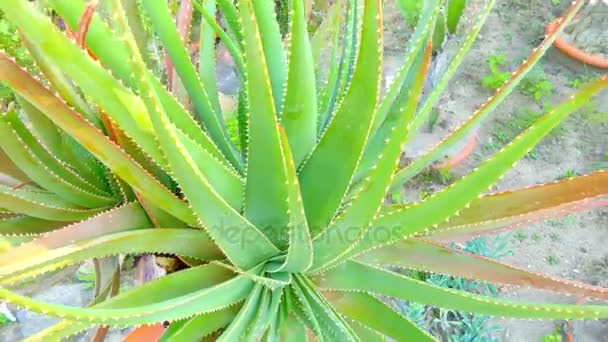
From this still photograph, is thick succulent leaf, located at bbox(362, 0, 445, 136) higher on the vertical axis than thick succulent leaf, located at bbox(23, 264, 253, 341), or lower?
higher

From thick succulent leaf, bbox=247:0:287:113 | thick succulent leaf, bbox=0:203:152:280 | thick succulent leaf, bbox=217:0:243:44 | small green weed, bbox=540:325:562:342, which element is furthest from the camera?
small green weed, bbox=540:325:562:342

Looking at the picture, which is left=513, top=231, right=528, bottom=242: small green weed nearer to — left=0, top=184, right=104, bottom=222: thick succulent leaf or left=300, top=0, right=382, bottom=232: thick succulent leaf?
left=300, top=0, right=382, bottom=232: thick succulent leaf

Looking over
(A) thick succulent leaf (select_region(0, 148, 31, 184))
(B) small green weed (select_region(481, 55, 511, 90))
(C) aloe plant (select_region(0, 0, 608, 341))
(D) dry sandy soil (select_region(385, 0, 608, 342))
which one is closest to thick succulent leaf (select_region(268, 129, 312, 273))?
(C) aloe plant (select_region(0, 0, 608, 341))

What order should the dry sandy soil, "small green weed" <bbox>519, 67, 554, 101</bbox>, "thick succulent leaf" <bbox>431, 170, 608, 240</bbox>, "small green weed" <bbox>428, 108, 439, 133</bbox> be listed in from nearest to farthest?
1. "thick succulent leaf" <bbox>431, 170, 608, 240</bbox>
2. the dry sandy soil
3. "small green weed" <bbox>428, 108, 439, 133</bbox>
4. "small green weed" <bbox>519, 67, 554, 101</bbox>

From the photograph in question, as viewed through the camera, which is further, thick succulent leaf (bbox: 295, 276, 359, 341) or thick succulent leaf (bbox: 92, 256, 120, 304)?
thick succulent leaf (bbox: 92, 256, 120, 304)

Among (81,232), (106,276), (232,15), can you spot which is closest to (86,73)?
(81,232)

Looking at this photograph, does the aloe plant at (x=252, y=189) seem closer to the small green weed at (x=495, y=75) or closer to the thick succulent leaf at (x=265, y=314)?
the thick succulent leaf at (x=265, y=314)

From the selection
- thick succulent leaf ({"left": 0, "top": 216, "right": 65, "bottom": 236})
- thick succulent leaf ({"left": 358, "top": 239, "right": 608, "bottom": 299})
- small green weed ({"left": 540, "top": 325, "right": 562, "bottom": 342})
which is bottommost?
thick succulent leaf ({"left": 0, "top": 216, "right": 65, "bottom": 236})

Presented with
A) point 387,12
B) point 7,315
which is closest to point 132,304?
point 7,315

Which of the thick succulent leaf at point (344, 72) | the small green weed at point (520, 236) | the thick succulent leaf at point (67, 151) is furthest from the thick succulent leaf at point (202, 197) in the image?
the small green weed at point (520, 236)
